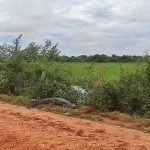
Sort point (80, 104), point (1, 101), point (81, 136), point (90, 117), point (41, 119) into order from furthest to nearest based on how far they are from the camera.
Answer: point (1, 101) → point (80, 104) → point (90, 117) → point (41, 119) → point (81, 136)

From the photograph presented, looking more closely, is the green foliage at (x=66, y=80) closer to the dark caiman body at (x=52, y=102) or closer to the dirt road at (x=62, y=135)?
the dark caiman body at (x=52, y=102)

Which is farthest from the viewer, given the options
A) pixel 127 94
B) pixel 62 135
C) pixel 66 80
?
pixel 66 80

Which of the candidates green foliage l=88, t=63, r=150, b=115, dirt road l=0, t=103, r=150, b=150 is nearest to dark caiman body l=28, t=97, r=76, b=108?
green foliage l=88, t=63, r=150, b=115

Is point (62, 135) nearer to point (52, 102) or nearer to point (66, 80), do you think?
point (52, 102)

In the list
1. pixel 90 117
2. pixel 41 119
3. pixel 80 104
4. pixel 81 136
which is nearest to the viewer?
pixel 81 136

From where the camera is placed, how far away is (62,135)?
31.1 ft

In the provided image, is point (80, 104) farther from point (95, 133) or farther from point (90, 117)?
point (95, 133)

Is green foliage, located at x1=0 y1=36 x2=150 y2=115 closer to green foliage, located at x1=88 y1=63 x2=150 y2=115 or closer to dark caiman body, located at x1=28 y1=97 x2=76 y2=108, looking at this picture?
green foliage, located at x1=88 y1=63 x2=150 y2=115

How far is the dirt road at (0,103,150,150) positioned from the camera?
28.2 feet

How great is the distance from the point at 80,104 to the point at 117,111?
4.93 ft

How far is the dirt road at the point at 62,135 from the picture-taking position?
8.59 meters

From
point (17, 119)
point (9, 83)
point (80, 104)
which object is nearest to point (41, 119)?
point (17, 119)

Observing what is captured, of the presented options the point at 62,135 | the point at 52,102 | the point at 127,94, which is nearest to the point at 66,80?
the point at 52,102

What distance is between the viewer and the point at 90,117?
12727 millimetres
